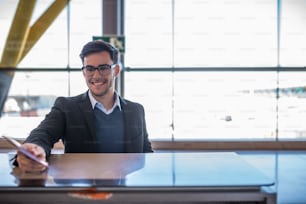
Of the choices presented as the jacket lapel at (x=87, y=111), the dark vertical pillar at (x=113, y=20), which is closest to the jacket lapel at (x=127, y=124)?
the jacket lapel at (x=87, y=111)

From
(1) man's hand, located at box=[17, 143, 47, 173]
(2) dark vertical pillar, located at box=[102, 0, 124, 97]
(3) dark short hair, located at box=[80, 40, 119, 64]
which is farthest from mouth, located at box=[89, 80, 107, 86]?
(2) dark vertical pillar, located at box=[102, 0, 124, 97]

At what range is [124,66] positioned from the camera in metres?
4.76

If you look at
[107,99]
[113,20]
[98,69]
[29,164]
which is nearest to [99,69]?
[98,69]

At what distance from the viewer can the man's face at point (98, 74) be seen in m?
1.46

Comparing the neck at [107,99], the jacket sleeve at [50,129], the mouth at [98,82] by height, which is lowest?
the jacket sleeve at [50,129]

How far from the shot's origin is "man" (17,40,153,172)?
4.81 ft

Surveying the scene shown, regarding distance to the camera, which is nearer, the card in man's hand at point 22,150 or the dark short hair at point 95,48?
the card in man's hand at point 22,150

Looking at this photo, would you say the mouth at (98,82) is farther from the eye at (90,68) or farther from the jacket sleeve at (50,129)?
the jacket sleeve at (50,129)

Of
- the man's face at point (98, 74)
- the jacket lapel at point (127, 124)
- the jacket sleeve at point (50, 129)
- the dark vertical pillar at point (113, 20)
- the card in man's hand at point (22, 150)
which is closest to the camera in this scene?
the card in man's hand at point (22, 150)

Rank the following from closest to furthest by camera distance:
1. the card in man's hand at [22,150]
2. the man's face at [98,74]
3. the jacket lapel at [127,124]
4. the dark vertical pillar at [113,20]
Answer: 1. the card in man's hand at [22,150]
2. the man's face at [98,74]
3. the jacket lapel at [127,124]
4. the dark vertical pillar at [113,20]

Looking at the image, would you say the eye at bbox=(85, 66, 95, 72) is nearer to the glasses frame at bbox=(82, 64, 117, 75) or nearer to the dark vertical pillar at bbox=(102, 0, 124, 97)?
the glasses frame at bbox=(82, 64, 117, 75)

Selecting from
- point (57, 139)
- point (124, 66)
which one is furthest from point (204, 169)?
point (124, 66)

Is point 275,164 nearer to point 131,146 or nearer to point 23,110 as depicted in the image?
point 131,146

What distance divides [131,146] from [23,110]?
13.1 ft
